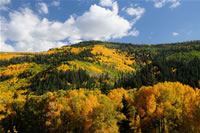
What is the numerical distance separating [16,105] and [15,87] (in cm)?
13368

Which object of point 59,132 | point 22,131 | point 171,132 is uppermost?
point 171,132

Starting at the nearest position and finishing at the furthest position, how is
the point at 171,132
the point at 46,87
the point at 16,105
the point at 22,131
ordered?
the point at 171,132, the point at 22,131, the point at 16,105, the point at 46,87

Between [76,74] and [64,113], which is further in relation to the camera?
[76,74]

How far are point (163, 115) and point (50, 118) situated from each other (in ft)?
152

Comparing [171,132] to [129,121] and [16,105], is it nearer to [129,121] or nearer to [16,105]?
[129,121]

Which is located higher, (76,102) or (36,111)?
(76,102)

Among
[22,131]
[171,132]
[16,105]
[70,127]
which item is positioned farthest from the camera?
[16,105]

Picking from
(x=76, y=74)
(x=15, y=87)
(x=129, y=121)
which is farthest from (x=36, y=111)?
(x=15, y=87)

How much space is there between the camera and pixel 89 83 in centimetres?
17012

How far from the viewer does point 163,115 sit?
5125 cm

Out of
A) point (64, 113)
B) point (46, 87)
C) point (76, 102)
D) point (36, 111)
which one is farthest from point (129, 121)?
point (46, 87)

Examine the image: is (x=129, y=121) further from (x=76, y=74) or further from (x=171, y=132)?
(x=76, y=74)

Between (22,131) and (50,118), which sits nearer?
(50,118)

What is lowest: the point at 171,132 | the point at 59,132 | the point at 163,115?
the point at 59,132
